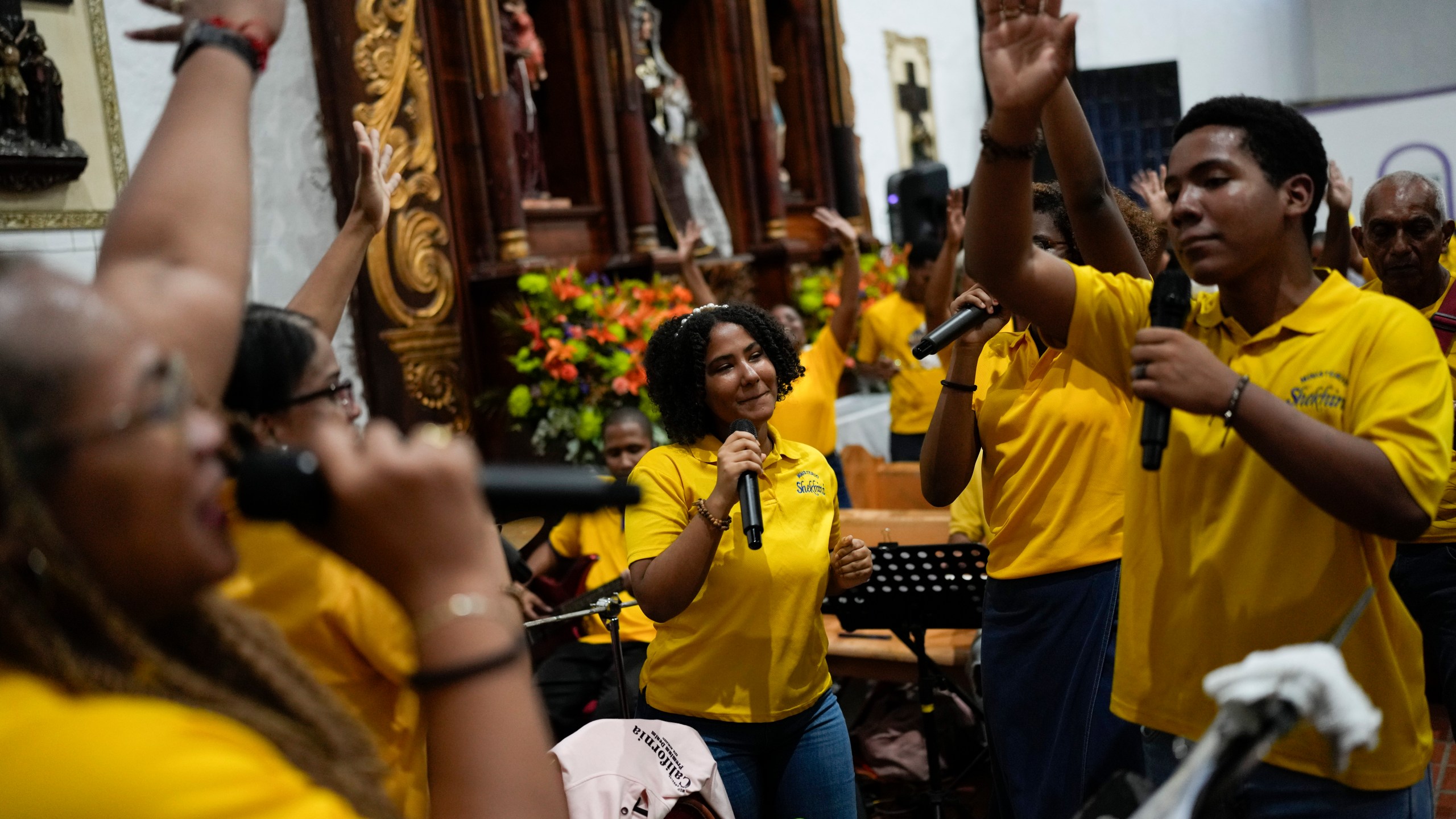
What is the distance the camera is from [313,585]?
130 centimetres

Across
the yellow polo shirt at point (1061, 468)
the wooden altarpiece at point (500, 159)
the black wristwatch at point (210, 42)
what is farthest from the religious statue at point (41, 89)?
the yellow polo shirt at point (1061, 468)

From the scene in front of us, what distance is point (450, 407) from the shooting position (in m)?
5.57

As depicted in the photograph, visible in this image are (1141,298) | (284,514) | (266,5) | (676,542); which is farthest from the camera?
(676,542)

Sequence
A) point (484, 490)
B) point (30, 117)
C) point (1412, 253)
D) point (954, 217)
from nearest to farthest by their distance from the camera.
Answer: point (484, 490), point (1412, 253), point (30, 117), point (954, 217)

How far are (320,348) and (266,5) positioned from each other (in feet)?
1.45

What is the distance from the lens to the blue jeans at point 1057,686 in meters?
2.45

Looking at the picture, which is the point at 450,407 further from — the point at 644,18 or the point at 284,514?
the point at 284,514

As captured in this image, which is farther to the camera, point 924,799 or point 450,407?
point 450,407

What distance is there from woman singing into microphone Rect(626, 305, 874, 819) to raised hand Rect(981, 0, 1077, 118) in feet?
3.28

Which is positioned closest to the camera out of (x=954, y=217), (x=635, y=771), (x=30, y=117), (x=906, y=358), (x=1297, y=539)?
(x=1297, y=539)

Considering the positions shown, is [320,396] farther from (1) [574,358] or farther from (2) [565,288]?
(2) [565,288]

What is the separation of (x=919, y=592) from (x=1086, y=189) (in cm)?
153

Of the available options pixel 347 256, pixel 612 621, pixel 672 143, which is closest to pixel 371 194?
pixel 347 256

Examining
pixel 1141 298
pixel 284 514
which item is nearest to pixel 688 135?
pixel 1141 298
